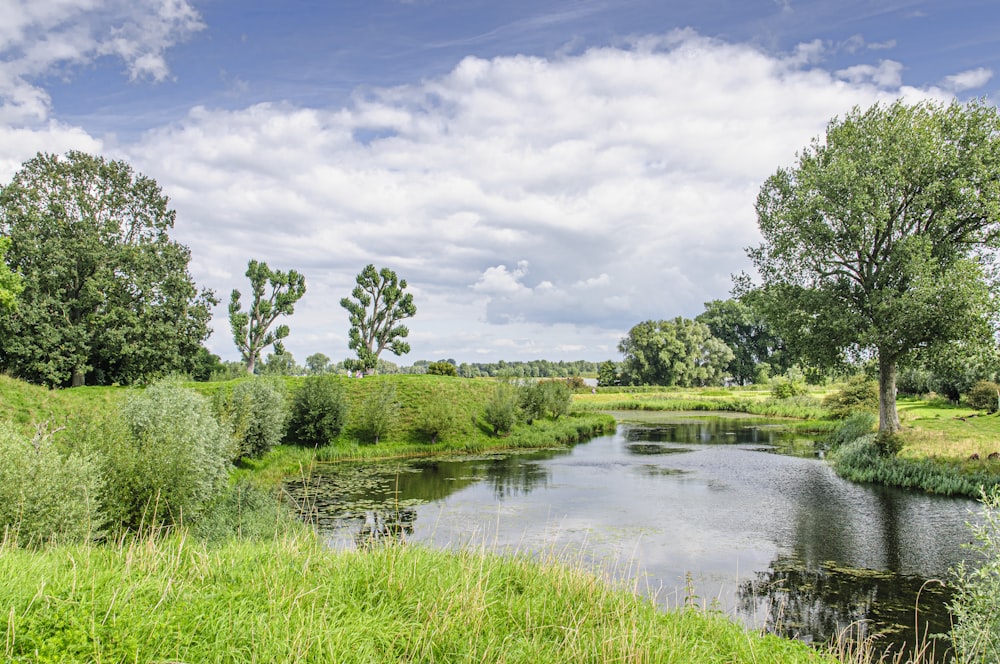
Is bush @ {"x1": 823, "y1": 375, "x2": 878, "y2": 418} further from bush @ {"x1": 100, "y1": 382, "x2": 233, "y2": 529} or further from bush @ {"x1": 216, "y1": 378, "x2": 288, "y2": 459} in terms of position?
bush @ {"x1": 100, "y1": 382, "x2": 233, "y2": 529}

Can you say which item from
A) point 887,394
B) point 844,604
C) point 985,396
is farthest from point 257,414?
point 985,396

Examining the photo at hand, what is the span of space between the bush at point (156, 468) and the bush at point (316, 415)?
1397 centimetres

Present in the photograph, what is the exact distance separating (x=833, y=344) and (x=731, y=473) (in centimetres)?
771

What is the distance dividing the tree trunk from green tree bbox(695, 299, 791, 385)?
7907cm

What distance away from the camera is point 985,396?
106 feet

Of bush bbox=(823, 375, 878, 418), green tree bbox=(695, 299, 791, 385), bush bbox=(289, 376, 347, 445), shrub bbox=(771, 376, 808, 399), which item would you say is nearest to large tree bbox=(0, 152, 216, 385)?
bush bbox=(289, 376, 347, 445)

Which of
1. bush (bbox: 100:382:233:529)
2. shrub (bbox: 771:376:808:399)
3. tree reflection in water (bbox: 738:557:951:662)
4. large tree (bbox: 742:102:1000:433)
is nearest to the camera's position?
tree reflection in water (bbox: 738:557:951:662)

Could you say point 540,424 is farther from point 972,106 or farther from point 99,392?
point 972,106

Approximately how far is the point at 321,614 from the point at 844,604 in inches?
369

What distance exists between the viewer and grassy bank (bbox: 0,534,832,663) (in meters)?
4.33

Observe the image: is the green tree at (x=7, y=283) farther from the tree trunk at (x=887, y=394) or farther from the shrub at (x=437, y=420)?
the tree trunk at (x=887, y=394)

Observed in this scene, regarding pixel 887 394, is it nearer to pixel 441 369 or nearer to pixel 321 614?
pixel 321 614

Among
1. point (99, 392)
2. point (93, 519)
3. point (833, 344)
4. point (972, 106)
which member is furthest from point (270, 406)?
point (972, 106)

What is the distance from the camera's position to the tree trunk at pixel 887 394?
25.3 meters
